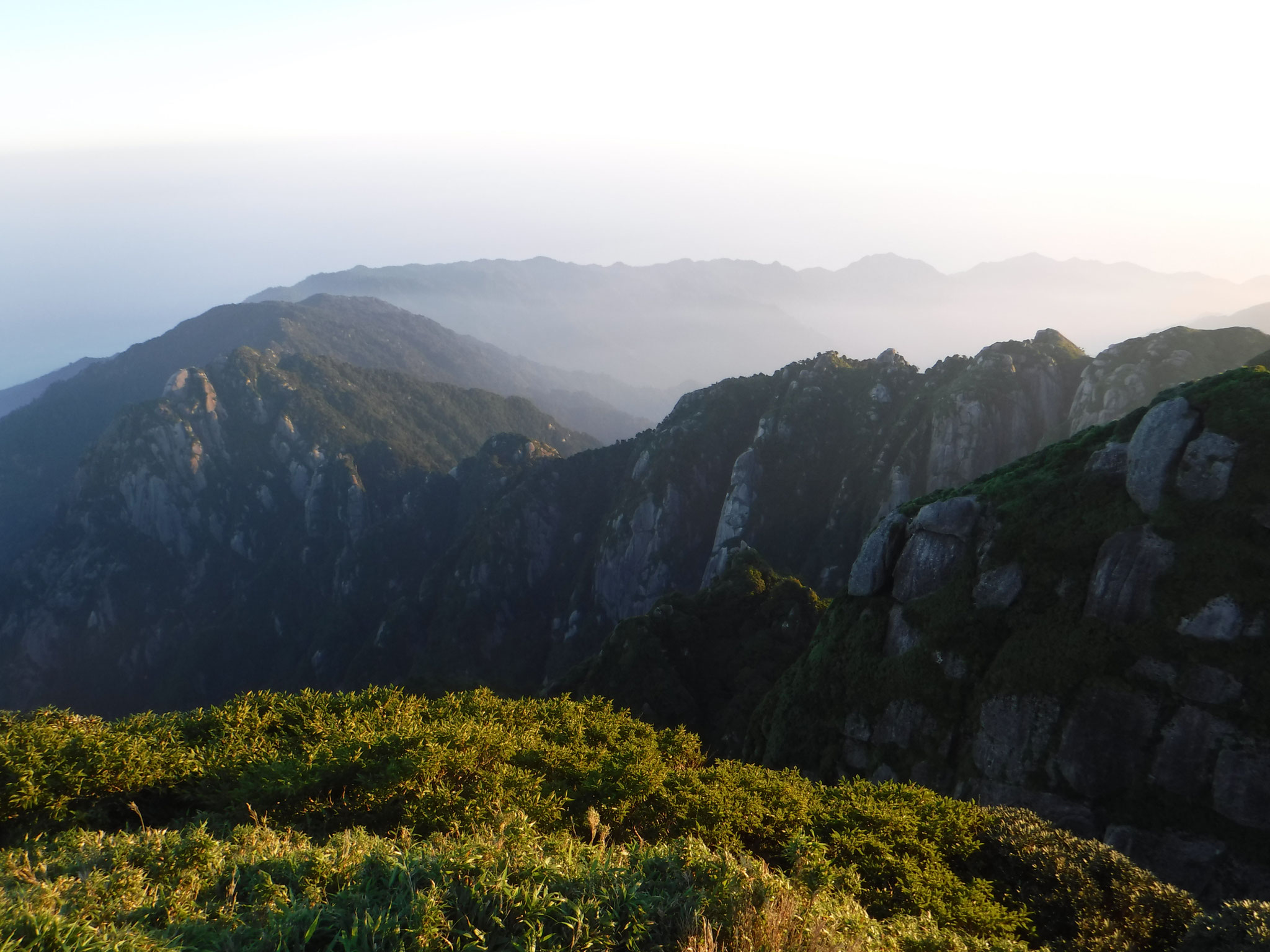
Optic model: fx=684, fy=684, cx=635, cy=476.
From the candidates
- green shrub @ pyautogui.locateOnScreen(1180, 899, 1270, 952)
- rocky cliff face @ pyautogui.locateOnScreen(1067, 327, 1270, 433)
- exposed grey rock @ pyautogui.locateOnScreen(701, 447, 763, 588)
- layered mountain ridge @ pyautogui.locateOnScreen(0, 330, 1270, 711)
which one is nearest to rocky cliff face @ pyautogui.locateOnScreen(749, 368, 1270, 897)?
green shrub @ pyautogui.locateOnScreen(1180, 899, 1270, 952)

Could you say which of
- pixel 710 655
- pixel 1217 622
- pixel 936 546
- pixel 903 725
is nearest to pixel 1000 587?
pixel 936 546

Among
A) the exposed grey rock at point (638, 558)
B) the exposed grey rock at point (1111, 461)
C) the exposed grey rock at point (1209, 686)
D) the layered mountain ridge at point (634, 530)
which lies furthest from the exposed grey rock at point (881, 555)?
the exposed grey rock at point (638, 558)

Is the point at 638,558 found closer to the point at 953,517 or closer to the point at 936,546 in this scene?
the point at 936,546

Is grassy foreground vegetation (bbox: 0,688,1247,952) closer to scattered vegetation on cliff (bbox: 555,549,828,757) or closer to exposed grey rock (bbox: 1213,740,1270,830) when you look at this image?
exposed grey rock (bbox: 1213,740,1270,830)

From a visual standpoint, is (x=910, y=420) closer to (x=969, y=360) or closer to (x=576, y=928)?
(x=969, y=360)

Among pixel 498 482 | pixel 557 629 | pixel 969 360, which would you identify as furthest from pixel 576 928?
pixel 498 482

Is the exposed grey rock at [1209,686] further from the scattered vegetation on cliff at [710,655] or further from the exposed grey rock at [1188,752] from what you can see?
the scattered vegetation on cliff at [710,655]

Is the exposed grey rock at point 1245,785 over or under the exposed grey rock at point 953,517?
under
